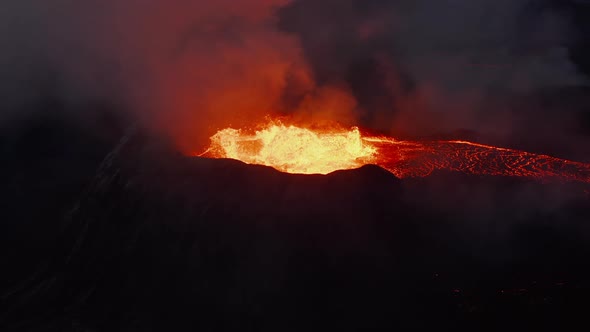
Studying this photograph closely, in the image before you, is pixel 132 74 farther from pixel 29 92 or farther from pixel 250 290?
pixel 250 290

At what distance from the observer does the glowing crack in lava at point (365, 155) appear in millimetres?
11031

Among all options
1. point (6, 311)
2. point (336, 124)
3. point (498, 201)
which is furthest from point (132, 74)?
point (498, 201)

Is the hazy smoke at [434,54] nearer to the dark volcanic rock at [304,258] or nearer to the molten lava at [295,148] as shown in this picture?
the molten lava at [295,148]

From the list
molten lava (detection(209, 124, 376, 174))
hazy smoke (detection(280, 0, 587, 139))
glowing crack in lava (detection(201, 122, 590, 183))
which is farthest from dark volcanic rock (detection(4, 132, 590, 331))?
hazy smoke (detection(280, 0, 587, 139))

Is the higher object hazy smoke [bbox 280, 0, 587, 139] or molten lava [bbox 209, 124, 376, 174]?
hazy smoke [bbox 280, 0, 587, 139]

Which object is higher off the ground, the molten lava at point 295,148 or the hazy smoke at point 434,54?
the hazy smoke at point 434,54

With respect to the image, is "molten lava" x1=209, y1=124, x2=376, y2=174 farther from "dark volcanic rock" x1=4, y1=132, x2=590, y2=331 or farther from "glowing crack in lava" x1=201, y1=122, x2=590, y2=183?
"dark volcanic rock" x1=4, y1=132, x2=590, y2=331

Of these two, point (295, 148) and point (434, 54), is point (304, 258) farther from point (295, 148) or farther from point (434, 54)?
point (434, 54)

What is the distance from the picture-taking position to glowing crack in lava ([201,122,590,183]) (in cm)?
1103

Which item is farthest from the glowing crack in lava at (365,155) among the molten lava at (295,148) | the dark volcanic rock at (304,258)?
the dark volcanic rock at (304,258)

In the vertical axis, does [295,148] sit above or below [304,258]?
above

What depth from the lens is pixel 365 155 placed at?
1160 centimetres

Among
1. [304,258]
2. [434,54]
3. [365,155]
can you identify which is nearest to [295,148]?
[365,155]

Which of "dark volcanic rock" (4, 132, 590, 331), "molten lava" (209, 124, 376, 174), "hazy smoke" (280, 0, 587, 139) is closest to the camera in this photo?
"dark volcanic rock" (4, 132, 590, 331)
